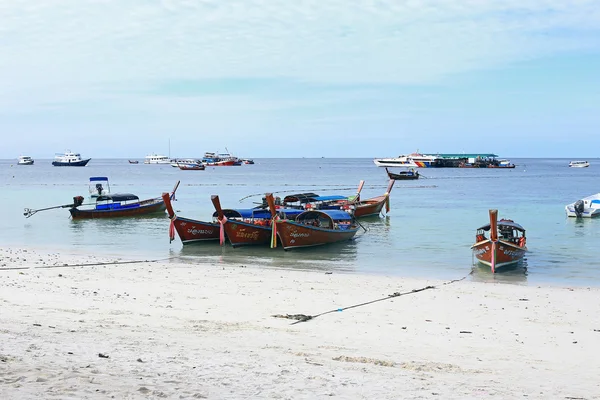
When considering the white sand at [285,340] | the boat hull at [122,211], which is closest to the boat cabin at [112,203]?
the boat hull at [122,211]

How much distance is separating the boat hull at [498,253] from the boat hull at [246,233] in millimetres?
8476

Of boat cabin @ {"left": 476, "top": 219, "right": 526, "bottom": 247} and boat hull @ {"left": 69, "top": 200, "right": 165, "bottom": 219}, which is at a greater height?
boat cabin @ {"left": 476, "top": 219, "right": 526, "bottom": 247}

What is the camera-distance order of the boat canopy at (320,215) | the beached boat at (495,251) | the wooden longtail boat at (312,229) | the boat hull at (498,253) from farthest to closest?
1. the boat canopy at (320,215)
2. the wooden longtail boat at (312,229)
3. the boat hull at (498,253)
4. the beached boat at (495,251)

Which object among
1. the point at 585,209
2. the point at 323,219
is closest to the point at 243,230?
the point at 323,219

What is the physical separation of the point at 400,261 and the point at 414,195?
4328 centimetres

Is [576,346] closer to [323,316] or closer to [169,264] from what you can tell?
[323,316]

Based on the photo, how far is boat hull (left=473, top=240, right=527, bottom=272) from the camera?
20312 mm

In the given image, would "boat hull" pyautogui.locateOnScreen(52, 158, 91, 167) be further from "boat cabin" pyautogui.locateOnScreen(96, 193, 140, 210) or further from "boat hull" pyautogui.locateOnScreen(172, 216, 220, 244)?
"boat hull" pyautogui.locateOnScreen(172, 216, 220, 244)

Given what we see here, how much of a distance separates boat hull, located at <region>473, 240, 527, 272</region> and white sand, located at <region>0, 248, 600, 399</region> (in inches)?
114

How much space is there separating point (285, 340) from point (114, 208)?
33105 mm

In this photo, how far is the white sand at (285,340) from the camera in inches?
281

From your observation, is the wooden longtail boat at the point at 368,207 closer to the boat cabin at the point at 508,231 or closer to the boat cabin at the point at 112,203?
the boat cabin at the point at 112,203

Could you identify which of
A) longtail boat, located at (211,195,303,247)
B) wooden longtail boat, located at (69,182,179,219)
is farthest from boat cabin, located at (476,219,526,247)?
wooden longtail boat, located at (69,182,179,219)

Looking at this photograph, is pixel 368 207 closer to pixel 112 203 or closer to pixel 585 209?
pixel 585 209
